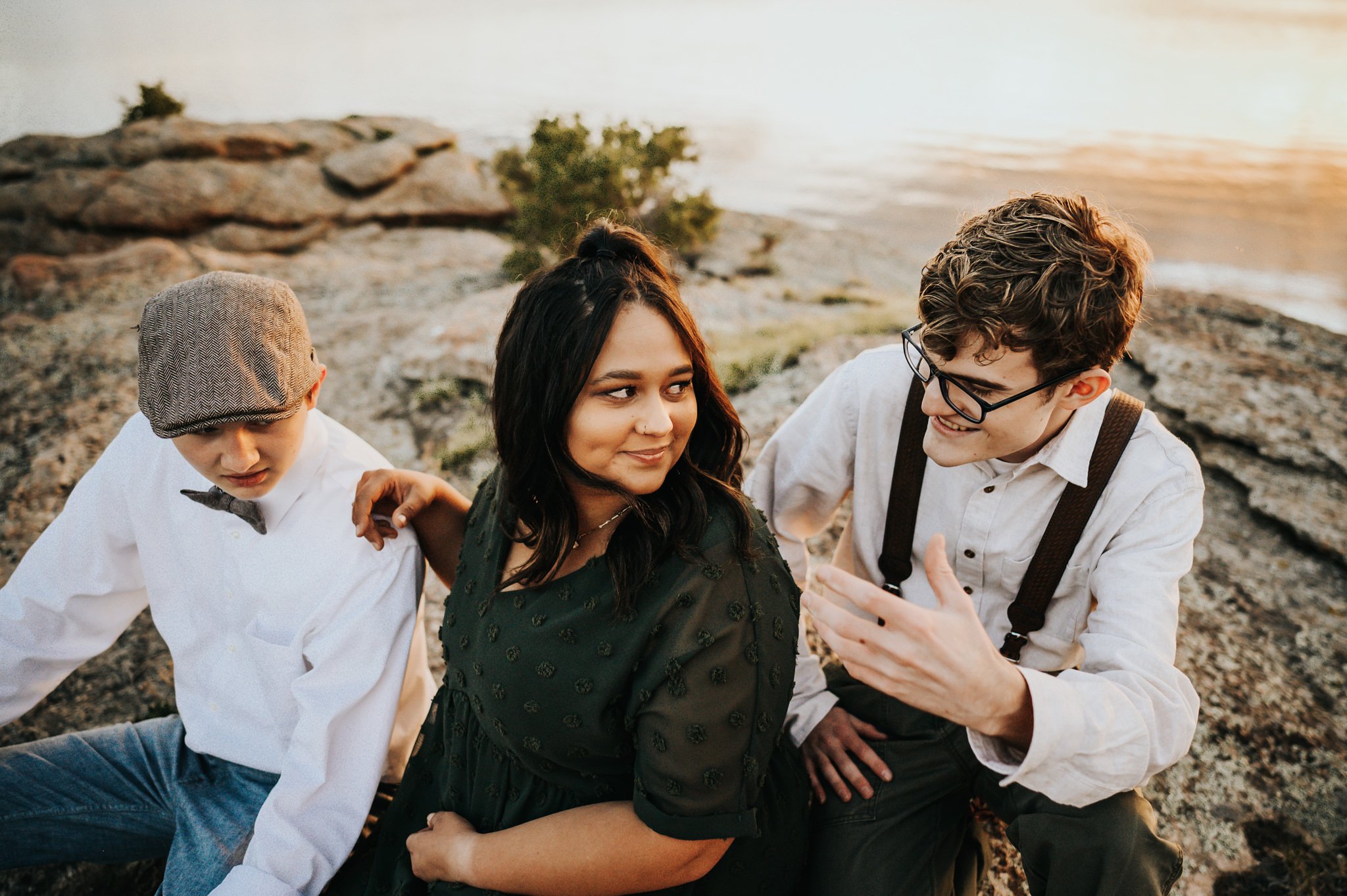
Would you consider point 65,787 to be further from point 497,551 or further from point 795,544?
point 795,544

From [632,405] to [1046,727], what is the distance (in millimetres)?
1176

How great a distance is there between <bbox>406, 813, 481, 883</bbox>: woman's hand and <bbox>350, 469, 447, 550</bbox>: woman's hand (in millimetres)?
761

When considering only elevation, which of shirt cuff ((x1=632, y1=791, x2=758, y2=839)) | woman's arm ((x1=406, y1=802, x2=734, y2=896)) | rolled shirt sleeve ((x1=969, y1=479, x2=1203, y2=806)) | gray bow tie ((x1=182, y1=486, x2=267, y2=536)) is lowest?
woman's arm ((x1=406, y1=802, x2=734, y2=896))

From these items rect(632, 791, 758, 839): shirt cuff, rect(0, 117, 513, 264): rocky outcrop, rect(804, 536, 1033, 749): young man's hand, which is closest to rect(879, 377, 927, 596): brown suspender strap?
rect(804, 536, 1033, 749): young man's hand

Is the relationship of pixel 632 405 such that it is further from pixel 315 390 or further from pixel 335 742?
pixel 335 742

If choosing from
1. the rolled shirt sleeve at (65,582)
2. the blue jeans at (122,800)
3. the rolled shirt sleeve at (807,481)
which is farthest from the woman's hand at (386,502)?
the rolled shirt sleeve at (807,481)

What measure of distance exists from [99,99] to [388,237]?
551 centimetres

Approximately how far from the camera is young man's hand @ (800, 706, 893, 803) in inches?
97.0

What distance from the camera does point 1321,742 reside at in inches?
115

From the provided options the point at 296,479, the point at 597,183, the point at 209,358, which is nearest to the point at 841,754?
the point at 296,479

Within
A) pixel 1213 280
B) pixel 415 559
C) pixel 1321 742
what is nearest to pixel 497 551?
pixel 415 559

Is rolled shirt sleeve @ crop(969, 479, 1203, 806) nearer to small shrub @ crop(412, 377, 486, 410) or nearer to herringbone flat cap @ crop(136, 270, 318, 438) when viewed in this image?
herringbone flat cap @ crop(136, 270, 318, 438)

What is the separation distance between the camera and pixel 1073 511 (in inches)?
86.8

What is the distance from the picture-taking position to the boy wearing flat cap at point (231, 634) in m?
1.96
